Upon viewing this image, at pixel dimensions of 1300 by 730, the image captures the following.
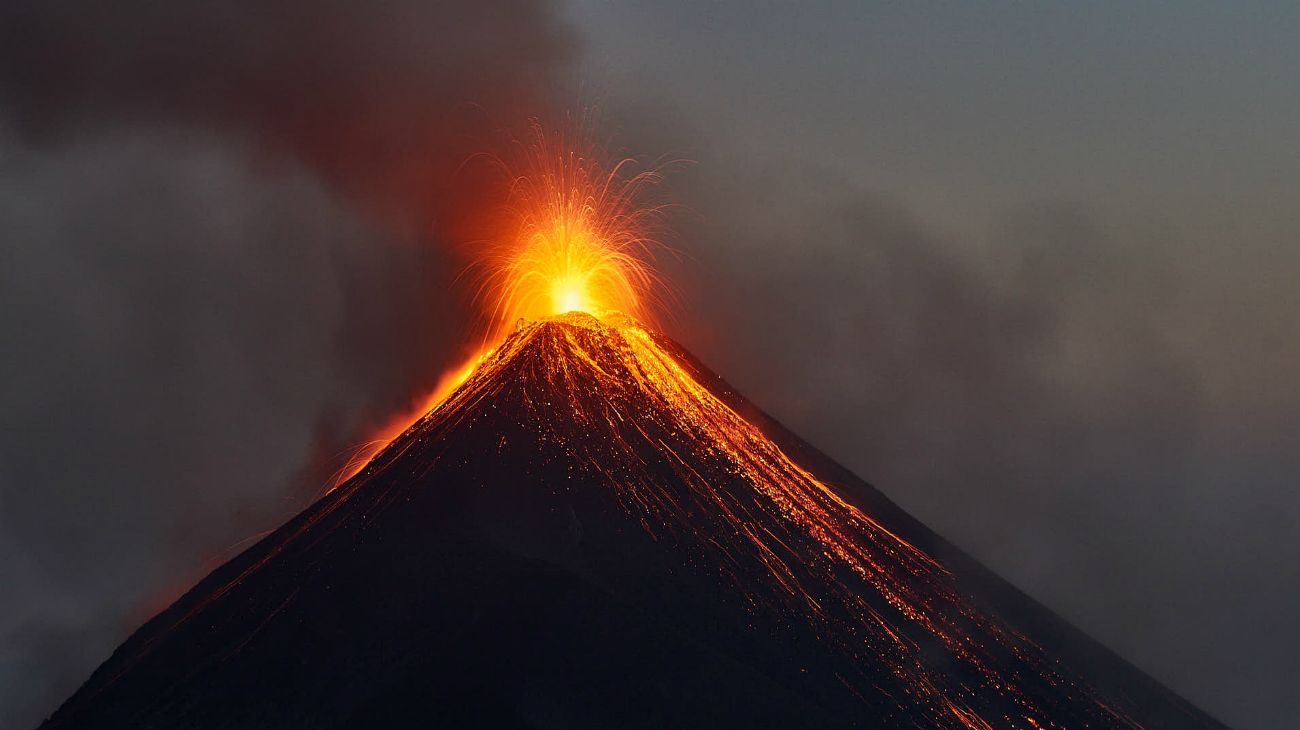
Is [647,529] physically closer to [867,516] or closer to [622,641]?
[622,641]

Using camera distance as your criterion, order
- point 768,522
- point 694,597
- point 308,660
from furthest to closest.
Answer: point 768,522
point 694,597
point 308,660

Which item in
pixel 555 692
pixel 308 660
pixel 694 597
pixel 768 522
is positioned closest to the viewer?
pixel 555 692

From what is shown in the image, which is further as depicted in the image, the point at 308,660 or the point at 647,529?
the point at 647,529

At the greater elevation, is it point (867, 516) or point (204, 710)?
point (867, 516)

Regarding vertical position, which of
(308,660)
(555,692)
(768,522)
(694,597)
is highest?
(768,522)

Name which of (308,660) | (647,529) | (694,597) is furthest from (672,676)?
(308,660)

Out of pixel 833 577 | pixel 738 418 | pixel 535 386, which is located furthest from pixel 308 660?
pixel 738 418

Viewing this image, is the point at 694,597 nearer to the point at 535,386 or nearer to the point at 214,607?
the point at 535,386
